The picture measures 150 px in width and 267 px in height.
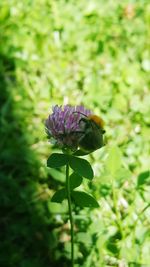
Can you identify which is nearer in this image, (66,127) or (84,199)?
(66,127)

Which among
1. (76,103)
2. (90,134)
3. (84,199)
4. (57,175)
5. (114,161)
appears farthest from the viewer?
(76,103)

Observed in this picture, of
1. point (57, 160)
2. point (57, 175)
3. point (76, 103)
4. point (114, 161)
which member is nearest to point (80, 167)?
point (57, 160)

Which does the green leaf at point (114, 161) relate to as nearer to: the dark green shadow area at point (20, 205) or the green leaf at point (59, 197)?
the green leaf at point (59, 197)

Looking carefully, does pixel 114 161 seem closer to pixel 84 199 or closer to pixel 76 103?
pixel 84 199

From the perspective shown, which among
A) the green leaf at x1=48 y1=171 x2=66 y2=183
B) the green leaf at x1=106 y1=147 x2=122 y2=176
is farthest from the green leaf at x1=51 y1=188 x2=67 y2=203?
the green leaf at x1=48 y1=171 x2=66 y2=183

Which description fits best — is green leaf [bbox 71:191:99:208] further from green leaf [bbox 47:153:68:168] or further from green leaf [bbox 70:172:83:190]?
green leaf [bbox 47:153:68:168]

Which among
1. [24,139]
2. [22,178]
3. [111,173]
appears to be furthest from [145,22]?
[111,173]

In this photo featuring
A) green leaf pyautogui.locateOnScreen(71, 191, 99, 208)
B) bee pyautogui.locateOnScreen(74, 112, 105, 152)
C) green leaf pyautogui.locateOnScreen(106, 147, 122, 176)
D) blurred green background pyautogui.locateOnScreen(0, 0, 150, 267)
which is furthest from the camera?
blurred green background pyautogui.locateOnScreen(0, 0, 150, 267)
